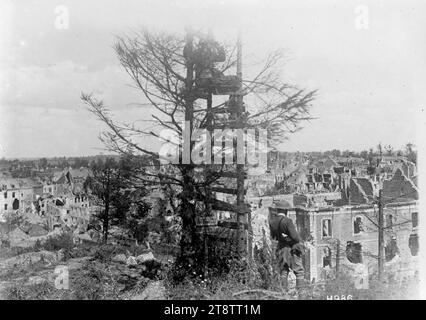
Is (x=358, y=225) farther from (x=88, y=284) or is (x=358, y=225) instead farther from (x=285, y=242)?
(x=88, y=284)

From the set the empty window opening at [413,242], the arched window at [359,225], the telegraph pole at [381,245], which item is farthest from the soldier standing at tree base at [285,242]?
the empty window opening at [413,242]

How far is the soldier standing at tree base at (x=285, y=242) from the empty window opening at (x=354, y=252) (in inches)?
21.1

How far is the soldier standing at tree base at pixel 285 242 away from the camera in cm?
459

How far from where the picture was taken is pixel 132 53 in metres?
4.68

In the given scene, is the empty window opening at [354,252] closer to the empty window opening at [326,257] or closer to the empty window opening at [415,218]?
the empty window opening at [326,257]

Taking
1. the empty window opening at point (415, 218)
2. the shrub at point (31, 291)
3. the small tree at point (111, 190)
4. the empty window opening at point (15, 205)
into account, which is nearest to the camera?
the shrub at point (31, 291)

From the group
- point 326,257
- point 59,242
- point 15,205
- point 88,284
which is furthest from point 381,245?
point 15,205

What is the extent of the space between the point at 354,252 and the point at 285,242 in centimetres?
83

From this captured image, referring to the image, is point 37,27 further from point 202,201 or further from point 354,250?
point 354,250

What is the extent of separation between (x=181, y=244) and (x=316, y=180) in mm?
1804

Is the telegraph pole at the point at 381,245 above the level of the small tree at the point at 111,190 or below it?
below

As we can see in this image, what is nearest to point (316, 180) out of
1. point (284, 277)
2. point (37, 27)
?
point (284, 277)
